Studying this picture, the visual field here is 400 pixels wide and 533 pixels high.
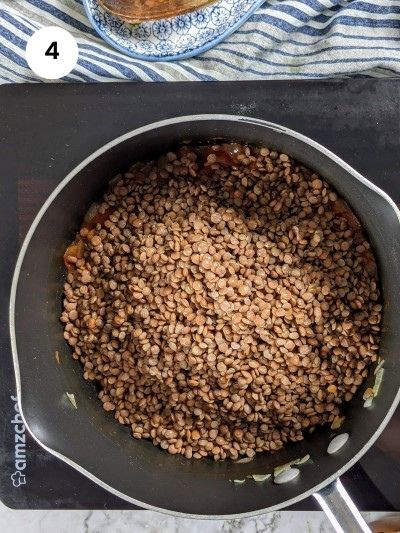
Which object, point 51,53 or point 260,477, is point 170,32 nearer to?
point 51,53

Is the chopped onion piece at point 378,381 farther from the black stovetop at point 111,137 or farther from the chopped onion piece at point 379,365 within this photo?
the black stovetop at point 111,137

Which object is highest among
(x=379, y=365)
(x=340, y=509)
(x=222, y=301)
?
(x=222, y=301)

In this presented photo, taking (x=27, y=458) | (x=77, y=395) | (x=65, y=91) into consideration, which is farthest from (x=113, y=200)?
(x=27, y=458)

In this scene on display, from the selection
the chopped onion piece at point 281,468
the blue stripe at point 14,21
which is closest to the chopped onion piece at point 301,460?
the chopped onion piece at point 281,468

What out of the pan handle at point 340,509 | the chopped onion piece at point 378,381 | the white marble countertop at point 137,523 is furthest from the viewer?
the white marble countertop at point 137,523

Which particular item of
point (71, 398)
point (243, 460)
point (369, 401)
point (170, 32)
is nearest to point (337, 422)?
point (369, 401)
